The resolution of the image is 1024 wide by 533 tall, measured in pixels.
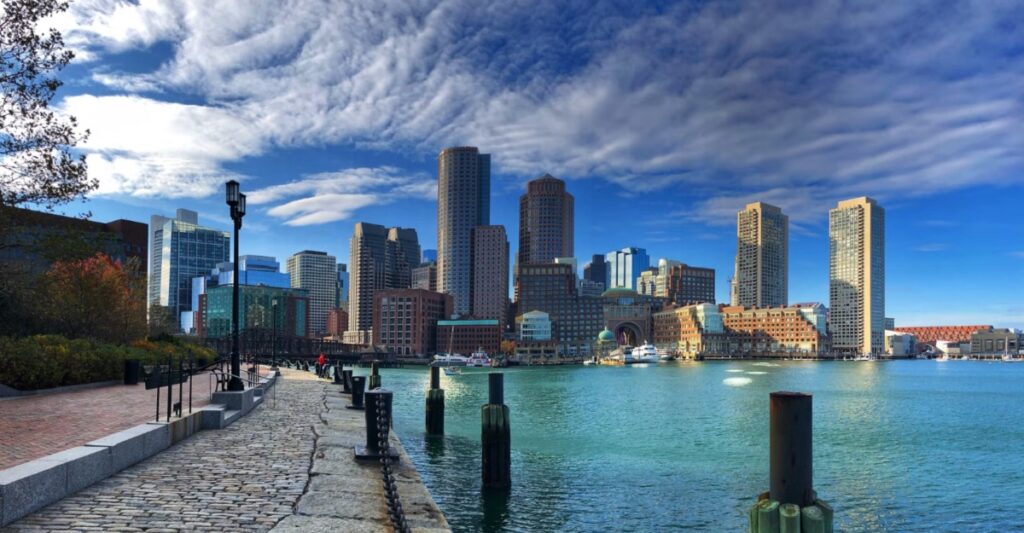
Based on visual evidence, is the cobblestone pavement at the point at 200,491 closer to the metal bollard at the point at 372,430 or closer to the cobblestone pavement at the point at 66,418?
the metal bollard at the point at 372,430

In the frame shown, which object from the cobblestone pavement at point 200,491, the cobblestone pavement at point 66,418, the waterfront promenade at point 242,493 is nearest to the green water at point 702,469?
the waterfront promenade at point 242,493

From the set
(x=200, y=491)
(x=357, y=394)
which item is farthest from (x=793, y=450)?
(x=357, y=394)

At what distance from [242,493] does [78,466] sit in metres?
2.62

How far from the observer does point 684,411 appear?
55.3m

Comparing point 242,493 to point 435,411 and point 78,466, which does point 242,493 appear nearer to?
point 78,466

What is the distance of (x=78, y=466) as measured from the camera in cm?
1138

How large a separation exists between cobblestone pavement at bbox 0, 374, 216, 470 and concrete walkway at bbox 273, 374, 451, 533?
4889 mm

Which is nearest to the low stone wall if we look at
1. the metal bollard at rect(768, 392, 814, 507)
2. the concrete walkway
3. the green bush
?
the concrete walkway

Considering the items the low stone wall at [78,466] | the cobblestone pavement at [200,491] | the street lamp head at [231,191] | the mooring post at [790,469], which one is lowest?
the cobblestone pavement at [200,491]

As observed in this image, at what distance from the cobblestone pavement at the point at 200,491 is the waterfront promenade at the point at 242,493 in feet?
0.05

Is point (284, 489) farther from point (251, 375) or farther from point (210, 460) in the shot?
point (251, 375)

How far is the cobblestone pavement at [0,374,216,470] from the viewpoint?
1362cm

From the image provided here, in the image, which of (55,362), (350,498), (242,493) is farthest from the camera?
(55,362)

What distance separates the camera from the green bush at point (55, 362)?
2420cm
